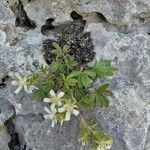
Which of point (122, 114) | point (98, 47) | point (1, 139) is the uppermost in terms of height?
point (98, 47)

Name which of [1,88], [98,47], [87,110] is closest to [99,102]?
[87,110]

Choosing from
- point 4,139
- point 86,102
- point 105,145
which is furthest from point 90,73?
point 4,139

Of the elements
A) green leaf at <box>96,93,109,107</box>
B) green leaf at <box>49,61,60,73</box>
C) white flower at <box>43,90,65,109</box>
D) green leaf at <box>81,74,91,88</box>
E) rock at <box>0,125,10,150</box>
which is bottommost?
rock at <box>0,125,10,150</box>

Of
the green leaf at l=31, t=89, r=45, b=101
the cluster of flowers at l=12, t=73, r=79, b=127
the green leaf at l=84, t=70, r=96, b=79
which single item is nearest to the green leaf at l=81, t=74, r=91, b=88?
the green leaf at l=84, t=70, r=96, b=79

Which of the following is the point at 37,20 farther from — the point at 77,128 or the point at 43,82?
the point at 77,128

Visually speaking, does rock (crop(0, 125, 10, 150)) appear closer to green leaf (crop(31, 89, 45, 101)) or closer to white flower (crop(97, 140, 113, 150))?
green leaf (crop(31, 89, 45, 101))

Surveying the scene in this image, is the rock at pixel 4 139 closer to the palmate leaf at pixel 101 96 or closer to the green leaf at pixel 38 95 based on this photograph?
the green leaf at pixel 38 95
